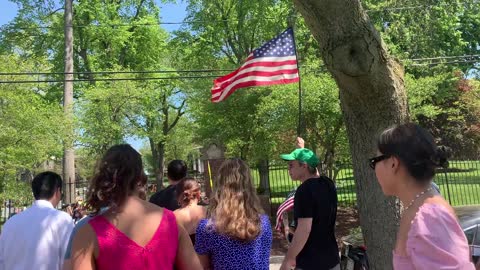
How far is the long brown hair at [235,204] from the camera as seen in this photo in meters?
2.98

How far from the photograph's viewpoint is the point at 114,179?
2119 millimetres

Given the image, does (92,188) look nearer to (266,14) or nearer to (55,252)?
(55,252)

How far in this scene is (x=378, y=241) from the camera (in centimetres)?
387

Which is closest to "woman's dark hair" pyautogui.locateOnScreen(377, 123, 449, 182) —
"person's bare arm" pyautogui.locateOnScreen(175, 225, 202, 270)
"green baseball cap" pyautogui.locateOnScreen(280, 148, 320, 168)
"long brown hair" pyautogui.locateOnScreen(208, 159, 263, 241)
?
"person's bare arm" pyautogui.locateOnScreen(175, 225, 202, 270)

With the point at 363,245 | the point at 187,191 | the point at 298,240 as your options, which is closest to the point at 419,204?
the point at 298,240

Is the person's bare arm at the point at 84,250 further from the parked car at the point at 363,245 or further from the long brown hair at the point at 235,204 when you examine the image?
the parked car at the point at 363,245

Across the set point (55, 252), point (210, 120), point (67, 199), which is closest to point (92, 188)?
point (55, 252)

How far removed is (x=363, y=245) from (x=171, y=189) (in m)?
2.39

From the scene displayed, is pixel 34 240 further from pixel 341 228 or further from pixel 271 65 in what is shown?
pixel 341 228

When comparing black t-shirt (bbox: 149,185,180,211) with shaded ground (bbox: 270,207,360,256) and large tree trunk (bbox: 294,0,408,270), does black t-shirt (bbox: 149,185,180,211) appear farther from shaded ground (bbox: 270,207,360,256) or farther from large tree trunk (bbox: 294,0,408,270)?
shaded ground (bbox: 270,207,360,256)

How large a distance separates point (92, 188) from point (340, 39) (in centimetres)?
220

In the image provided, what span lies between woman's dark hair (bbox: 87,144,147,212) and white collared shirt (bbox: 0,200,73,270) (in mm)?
1595

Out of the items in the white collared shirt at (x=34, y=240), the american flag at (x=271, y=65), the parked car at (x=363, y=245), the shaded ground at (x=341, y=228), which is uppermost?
the american flag at (x=271, y=65)

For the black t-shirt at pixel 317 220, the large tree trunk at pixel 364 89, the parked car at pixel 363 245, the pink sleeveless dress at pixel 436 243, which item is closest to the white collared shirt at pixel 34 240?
the black t-shirt at pixel 317 220
